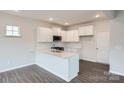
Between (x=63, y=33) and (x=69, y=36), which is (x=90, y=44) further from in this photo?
(x=63, y=33)

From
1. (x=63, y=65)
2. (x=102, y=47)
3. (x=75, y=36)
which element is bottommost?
(x=63, y=65)

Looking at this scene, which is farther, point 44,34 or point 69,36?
point 69,36

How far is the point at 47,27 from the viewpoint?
5781 millimetres

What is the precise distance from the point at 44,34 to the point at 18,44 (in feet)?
5.07

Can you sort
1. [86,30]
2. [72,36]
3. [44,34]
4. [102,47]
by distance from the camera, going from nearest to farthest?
[44,34], [102,47], [86,30], [72,36]

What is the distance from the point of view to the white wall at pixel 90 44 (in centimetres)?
537

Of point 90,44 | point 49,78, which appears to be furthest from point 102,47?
point 49,78

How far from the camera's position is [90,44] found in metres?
6.04

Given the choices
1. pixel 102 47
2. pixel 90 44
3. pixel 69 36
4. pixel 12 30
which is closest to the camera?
pixel 12 30

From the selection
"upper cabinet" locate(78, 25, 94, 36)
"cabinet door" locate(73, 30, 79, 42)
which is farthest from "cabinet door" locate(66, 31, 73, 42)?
"upper cabinet" locate(78, 25, 94, 36)

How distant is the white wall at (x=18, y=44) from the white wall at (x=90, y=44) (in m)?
3.07

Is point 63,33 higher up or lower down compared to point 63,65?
higher up

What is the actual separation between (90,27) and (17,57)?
14.8ft
